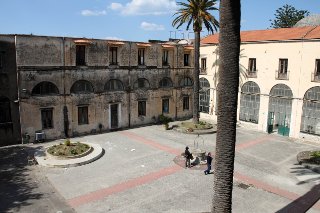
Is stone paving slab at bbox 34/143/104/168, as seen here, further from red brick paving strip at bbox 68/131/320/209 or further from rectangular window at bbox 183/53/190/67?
rectangular window at bbox 183/53/190/67

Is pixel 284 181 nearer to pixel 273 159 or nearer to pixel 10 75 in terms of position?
pixel 273 159

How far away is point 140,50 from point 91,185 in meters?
17.6

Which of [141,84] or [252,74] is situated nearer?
[252,74]

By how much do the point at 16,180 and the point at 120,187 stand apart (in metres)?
6.54

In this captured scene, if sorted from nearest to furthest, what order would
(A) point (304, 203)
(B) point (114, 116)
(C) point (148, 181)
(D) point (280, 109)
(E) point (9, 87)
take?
(A) point (304, 203) < (C) point (148, 181) < (E) point (9, 87) < (D) point (280, 109) < (B) point (114, 116)

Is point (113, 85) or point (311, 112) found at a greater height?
point (113, 85)

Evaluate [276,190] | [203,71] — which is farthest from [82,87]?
[276,190]

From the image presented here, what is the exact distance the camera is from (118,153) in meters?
23.5

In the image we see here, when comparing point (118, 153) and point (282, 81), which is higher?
point (282, 81)

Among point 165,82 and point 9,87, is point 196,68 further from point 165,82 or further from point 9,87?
point 9,87

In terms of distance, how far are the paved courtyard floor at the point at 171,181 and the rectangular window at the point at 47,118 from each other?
197 centimetres

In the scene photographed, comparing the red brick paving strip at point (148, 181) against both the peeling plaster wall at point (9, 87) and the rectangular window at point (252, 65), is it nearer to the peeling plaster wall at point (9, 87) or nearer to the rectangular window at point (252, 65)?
the peeling plaster wall at point (9, 87)

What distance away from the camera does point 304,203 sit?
1597cm

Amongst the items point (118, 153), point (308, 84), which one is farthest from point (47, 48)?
point (308, 84)
